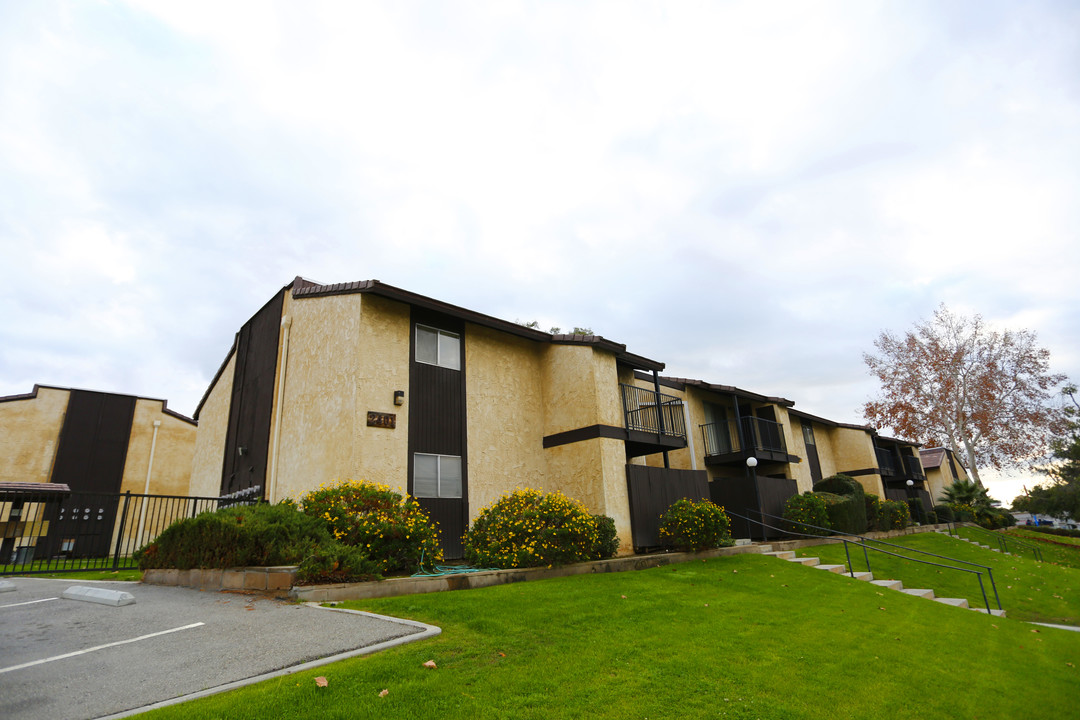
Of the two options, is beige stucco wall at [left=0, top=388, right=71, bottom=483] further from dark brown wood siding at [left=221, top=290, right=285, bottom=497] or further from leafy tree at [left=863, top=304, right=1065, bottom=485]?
leafy tree at [left=863, top=304, right=1065, bottom=485]

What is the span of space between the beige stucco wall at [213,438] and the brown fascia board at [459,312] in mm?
5799

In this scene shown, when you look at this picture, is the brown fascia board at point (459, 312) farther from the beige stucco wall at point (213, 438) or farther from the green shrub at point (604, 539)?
the beige stucco wall at point (213, 438)

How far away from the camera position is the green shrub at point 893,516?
2364cm

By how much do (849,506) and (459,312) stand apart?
53.8 ft

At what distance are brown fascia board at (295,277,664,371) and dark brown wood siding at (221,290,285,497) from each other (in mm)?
1920

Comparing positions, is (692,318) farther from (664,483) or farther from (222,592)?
(222,592)

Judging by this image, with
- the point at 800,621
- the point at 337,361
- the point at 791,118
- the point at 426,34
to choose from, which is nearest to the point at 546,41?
the point at 426,34

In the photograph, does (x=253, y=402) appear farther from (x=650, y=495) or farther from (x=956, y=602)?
(x=956, y=602)

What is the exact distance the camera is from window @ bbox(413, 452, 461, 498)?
12577 millimetres

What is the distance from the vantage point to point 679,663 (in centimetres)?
538

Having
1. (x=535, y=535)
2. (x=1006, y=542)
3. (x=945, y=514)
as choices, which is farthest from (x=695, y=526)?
(x=945, y=514)

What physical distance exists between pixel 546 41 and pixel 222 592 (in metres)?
10.3

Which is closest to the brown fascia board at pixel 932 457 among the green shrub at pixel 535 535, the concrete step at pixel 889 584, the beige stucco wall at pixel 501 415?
the concrete step at pixel 889 584

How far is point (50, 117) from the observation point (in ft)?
33.3
